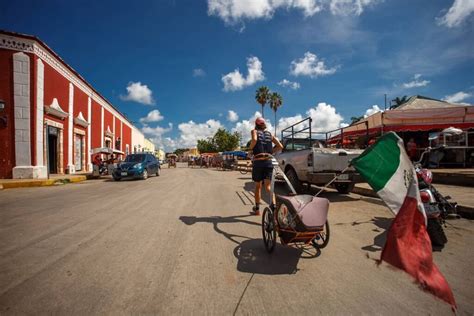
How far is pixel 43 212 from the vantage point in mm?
5586

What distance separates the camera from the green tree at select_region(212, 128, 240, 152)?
71438 mm

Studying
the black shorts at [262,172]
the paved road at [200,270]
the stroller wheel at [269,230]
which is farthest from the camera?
the black shorts at [262,172]

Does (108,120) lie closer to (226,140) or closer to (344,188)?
(344,188)

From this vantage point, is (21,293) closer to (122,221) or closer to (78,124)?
(122,221)

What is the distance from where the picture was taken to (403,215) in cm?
195

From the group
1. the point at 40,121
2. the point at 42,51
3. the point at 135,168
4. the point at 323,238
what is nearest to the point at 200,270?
the point at 323,238

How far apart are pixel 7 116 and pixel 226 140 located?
59.4 meters

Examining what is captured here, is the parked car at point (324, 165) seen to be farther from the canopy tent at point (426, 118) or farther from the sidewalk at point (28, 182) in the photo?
the sidewalk at point (28, 182)

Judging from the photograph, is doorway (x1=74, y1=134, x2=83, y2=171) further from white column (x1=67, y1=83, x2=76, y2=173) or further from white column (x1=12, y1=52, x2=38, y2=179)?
white column (x1=12, y1=52, x2=38, y2=179)

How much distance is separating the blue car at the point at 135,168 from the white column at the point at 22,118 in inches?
172

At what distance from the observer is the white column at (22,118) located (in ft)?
43.3

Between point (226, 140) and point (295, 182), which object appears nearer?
point (295, 182)

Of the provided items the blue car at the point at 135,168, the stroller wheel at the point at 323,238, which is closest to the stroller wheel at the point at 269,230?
the stroller wheel at the point at 323,238

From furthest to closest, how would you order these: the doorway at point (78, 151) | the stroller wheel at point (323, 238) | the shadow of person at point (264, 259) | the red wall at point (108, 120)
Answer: the red wall at point (108, 120)
the doorway at point (78, 151)
the stroller wheel at point (323, 238)
the shadow of person at point (264, 259)
